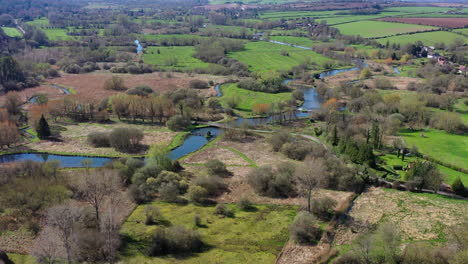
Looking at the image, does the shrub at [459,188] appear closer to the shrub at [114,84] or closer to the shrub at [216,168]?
the shrub at [216,168]

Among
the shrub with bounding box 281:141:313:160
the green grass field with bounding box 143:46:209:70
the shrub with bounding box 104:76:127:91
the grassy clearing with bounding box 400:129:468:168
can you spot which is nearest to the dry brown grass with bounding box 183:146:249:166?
the shrub with bounding box 281:141:313:160

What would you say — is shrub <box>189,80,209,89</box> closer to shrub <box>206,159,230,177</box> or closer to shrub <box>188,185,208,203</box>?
shrub <box>206,159,230,177</box>

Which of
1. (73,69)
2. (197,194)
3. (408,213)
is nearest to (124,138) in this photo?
(197,194)

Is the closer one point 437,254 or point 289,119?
point 437,254

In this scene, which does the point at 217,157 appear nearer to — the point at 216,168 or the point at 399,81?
the point at 216,168

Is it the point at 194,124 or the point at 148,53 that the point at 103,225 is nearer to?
the point at 194,124

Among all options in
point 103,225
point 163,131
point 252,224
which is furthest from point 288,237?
point 163,131

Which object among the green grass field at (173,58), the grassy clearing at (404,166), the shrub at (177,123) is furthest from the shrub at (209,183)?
the green grass field at (173,58)
